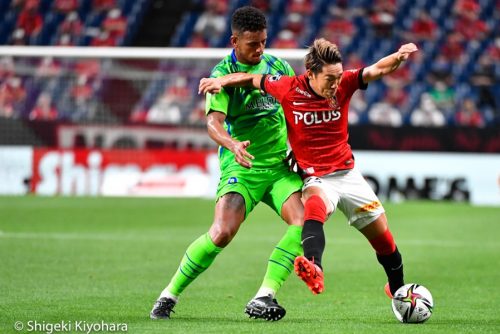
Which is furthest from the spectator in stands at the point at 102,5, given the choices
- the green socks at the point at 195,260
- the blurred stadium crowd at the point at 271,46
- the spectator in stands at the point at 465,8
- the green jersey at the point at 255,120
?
the green socks at the point at 195,260

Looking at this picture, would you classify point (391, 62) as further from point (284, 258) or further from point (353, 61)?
point (353, 61)

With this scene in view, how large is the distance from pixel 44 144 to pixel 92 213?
150 inches

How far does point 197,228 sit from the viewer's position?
15.4m

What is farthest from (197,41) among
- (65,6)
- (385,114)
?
(385,114)

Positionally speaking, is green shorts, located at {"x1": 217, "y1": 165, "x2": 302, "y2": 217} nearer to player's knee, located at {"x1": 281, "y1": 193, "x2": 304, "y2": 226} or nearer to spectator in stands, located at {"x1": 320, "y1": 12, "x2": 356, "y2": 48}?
player's knee, located at {"x1": 281, "y1": 193, "x2": 304, "y2": 226}

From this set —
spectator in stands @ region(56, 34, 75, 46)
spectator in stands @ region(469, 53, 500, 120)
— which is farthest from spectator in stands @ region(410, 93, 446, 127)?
spectator in stands @ region(56, 34, 75, 46)

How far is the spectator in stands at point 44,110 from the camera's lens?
808 inches

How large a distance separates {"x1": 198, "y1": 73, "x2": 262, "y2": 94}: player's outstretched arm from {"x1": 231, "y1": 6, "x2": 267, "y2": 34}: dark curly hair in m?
0.33

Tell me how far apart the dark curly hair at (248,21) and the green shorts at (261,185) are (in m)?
1.00

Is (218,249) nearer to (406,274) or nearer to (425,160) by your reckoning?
(406,274)

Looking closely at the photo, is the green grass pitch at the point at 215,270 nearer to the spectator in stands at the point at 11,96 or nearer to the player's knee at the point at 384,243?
the player's knee at the point at 384,243

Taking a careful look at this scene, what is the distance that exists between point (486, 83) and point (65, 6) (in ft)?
34.4

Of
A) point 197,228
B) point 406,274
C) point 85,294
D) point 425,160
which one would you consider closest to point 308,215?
point 85,294

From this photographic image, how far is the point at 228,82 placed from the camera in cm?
727
